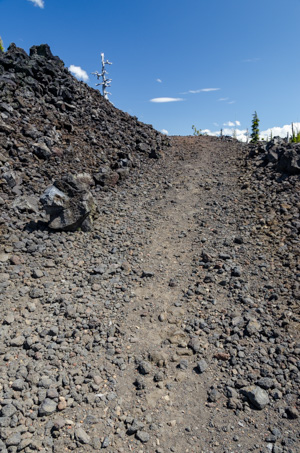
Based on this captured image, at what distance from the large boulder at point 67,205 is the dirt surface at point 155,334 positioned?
1.37 ft

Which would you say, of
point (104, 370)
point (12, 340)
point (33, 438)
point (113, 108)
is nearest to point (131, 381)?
point (104, 370)

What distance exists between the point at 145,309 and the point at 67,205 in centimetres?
437

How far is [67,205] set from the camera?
891 cm

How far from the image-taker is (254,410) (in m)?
4.43

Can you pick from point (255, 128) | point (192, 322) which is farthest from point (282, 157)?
point (255, 128)

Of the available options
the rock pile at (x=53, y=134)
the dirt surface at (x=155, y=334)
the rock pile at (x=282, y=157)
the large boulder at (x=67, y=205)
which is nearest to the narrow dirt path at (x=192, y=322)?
the dirt surface at (x=155, y=334)

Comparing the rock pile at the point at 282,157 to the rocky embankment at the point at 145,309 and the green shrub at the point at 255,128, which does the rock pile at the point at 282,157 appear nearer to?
the rocky embankment at the point at 145,309

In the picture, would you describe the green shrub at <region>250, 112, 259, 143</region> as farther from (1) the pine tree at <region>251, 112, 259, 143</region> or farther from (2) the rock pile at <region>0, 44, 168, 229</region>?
(2) the rock pile at <region>0, 44, 168, 229</region>

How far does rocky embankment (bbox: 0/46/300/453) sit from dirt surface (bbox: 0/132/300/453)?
0.03m

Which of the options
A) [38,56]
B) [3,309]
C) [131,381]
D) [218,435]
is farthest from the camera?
Answer: [38,56]

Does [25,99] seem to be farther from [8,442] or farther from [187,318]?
[8,442]

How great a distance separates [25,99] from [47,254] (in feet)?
34.6

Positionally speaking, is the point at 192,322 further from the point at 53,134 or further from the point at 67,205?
the point at 53,134

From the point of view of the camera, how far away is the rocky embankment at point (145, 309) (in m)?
4.23
